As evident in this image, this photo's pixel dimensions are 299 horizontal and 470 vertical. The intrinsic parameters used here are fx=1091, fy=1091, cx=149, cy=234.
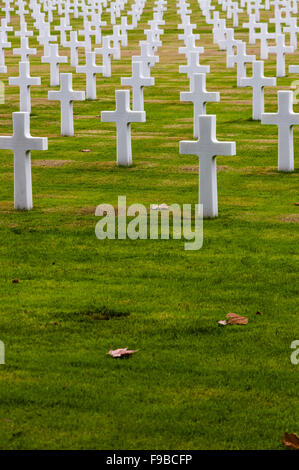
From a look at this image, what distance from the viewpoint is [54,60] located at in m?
24.0

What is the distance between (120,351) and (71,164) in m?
7.81

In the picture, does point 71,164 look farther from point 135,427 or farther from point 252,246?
point 135,427

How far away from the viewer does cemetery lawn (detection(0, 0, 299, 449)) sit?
18.7ft

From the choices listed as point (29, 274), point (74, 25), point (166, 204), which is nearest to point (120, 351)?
point (29, 274)

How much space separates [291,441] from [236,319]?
196cm

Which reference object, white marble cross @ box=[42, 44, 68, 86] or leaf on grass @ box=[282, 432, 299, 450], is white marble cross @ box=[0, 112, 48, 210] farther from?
white marble cross @ box=[42, 44, 68, 86]

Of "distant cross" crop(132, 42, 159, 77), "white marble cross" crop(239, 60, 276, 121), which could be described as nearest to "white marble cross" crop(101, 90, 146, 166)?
"white marble cross" crop(239, 60, 276, 121)

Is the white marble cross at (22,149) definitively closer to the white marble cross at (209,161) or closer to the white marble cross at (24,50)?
the white marble cross at (209,161)

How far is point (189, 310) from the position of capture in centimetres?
→ 760

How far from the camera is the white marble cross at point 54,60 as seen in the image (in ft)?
78.5

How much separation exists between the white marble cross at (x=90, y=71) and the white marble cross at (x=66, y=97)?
4.42 meters
